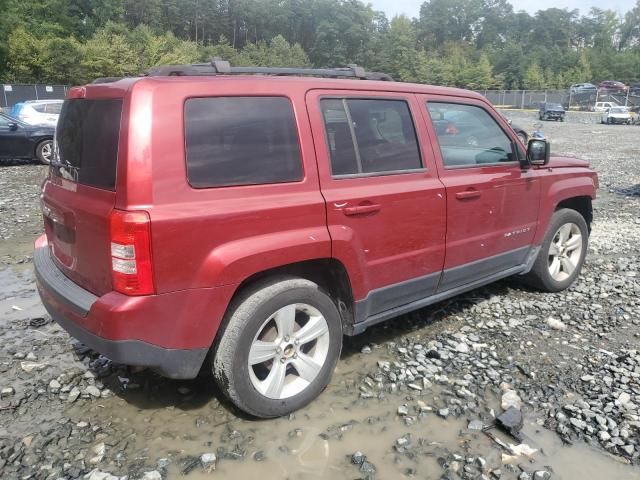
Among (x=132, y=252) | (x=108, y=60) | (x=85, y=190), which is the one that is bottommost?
(x=132, y=252)

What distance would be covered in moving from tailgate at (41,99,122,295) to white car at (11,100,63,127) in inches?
516

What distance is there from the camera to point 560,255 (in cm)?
519

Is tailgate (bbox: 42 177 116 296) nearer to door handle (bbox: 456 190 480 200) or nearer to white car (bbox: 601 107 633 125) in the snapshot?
door handle (bbox: 456 190 480 200)

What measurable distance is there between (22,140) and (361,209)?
12713 mm

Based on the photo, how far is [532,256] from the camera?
4.83m

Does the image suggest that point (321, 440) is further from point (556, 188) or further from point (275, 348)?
point (556, 188)

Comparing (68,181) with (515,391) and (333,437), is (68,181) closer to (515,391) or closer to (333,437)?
(333,437)

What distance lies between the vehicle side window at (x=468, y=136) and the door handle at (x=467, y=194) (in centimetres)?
21

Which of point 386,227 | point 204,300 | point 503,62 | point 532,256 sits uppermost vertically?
point 503,62

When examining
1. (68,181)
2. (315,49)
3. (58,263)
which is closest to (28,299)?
(58,263)

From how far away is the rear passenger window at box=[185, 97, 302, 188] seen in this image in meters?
2.78

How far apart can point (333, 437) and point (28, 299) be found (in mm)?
3526

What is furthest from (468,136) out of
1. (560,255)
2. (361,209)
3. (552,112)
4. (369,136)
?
(552,112)

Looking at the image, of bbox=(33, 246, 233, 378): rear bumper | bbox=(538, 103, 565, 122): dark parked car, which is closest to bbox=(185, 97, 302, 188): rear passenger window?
bbox=(33, 246, 233, 378): rear bumper
